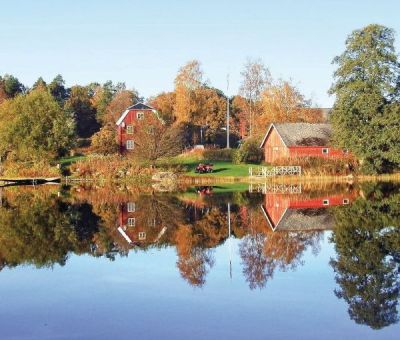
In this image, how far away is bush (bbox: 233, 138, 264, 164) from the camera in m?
65.2

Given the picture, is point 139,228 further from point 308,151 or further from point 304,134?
point 304,134

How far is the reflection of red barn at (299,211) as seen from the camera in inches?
901

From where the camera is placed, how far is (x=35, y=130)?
204ft

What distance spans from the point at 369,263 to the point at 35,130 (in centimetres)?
5247

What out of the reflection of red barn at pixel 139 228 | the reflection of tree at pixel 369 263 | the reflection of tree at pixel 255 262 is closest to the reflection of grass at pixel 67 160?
the reflection of red barn at pixel 139 228

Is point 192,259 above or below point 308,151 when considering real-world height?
below

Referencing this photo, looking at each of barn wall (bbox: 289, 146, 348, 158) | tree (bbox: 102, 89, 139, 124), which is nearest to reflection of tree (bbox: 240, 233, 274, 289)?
barn wall (bbox: 289, 146, 348, 158)

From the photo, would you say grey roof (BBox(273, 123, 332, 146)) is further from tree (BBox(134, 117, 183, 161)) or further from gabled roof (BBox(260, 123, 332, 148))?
tree (BBox(134, 117, 183, 161))

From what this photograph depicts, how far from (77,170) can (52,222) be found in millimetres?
35400

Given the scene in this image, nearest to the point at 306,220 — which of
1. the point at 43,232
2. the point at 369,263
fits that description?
the point at 369,263

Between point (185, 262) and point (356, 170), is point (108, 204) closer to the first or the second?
point (185, 262)

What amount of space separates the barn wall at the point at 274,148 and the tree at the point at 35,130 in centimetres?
2187

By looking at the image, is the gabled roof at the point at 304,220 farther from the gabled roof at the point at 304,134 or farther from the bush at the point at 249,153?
the bush at the point at 249,153

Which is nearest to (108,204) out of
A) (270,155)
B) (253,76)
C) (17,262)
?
(17,262)
